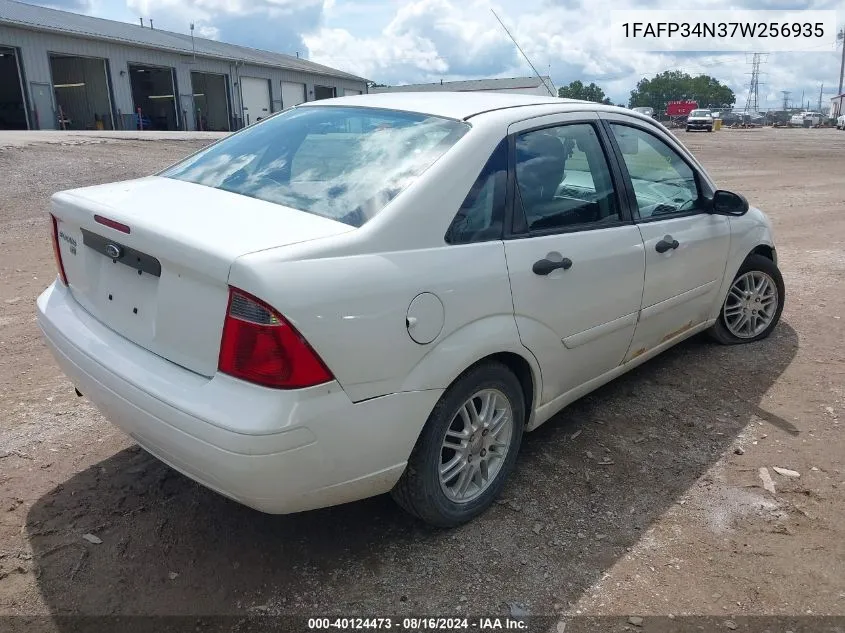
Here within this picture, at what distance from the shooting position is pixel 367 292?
2271 millimetres

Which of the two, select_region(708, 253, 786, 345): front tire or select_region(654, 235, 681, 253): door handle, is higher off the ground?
select_region(654, 235, 681, 253): door handle

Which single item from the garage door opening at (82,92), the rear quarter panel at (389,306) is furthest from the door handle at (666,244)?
the garage door opening at (82,92)

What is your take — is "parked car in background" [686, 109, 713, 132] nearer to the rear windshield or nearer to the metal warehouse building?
the metal warehouse building

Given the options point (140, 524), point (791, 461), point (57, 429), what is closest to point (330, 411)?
point (140, 524)

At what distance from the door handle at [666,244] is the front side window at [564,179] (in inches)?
13.6

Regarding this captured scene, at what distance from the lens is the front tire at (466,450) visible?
8.63ft

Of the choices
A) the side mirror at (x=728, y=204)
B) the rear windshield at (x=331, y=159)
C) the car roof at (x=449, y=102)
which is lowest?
the side mirror at (x=728, y=204)

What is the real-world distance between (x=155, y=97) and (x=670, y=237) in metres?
40.3

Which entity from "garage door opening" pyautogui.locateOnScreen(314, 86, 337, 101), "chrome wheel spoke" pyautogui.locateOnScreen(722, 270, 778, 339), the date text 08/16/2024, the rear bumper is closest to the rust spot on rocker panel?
"chrome wheel spoke" pyautogui.locateOnScreen(722, 270, 778, 339)

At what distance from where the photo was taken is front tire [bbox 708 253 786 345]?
4832mm

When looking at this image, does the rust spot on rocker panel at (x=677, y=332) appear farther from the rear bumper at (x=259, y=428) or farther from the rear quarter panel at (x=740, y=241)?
the rear bumper at (x=259, y=428)

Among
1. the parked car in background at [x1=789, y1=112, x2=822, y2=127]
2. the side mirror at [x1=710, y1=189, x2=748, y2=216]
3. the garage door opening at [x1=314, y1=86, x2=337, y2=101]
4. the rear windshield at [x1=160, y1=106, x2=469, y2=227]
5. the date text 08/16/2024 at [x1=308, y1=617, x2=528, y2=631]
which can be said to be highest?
the garage door opening at [x1=314, y1=86, x2=337, y2=101]

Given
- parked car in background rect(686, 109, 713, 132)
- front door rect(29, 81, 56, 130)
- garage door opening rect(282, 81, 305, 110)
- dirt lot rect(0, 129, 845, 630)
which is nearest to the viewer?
dirt lot rect(0, 129, 845, 630)

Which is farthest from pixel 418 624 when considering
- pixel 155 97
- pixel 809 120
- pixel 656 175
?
pixel 809 120
